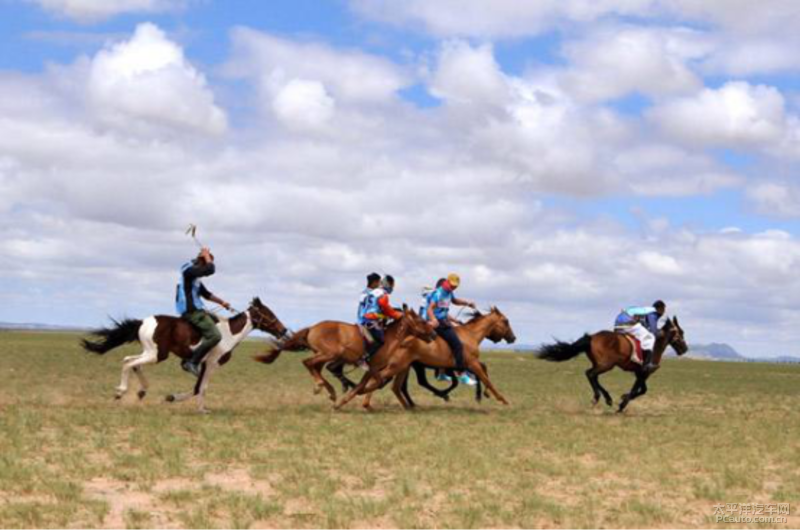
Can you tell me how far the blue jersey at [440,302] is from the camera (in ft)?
58.1

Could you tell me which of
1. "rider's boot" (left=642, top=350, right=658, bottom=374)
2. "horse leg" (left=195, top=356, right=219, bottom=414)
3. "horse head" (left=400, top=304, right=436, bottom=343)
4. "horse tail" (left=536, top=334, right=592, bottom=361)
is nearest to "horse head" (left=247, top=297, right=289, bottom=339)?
"horse leg" (left=195, top=356, right=219, bottom=414)

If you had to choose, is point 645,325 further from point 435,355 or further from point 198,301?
point 198,301

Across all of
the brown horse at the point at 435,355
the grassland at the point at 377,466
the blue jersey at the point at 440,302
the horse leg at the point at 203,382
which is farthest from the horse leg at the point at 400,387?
the horse leg at the point at 203,382

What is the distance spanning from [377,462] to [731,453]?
5.08 metres

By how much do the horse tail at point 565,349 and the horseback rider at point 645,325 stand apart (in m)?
0.75

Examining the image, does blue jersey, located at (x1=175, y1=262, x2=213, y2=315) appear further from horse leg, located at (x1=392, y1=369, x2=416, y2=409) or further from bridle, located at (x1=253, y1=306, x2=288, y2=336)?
horse leg, located at (x1=392, y1=369, x2=416, y2=409)

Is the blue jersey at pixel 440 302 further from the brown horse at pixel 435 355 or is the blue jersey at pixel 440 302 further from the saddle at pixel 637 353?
the saddle at pixel 637 353

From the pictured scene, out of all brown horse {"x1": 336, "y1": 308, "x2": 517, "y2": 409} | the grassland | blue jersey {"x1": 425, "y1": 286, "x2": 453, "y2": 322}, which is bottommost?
the grassland

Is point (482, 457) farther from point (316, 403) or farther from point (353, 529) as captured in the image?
point (316, 403)

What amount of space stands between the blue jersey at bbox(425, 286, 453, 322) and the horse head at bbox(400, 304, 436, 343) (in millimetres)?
563

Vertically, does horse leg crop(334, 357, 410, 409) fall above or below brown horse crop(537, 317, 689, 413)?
below

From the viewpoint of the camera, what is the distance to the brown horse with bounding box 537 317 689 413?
63.8ft

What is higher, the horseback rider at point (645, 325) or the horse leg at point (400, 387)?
the horseback rider at point (645, 325)

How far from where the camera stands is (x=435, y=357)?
57.2ft
